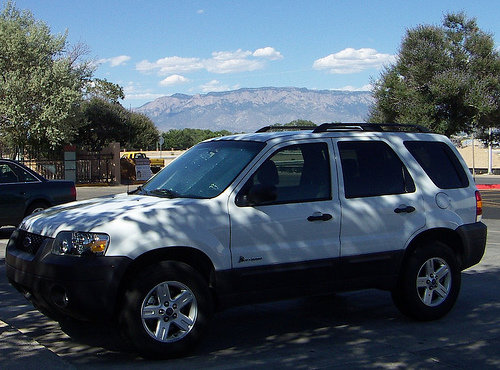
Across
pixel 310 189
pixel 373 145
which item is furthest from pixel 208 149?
pixel 373 145

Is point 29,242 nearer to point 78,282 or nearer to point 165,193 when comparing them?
point 78,282

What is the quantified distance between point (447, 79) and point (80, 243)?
109 feet

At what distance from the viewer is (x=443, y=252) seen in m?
6.55

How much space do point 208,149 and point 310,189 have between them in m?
1.14

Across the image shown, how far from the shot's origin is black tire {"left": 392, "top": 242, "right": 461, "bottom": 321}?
638 cm

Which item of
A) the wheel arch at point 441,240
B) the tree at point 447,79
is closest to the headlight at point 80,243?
the wheel arch at point 441,240

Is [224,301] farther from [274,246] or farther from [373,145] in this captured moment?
[373,145]

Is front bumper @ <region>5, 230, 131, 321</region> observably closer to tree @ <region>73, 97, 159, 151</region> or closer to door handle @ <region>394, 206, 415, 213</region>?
door handle @ <region>394, 206, 415, 213</region>

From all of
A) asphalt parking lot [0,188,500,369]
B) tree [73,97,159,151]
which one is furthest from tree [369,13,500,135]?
asphalt parking lot [0,188,500,369]

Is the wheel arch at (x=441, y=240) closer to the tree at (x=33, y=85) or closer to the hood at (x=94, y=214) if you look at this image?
the hood at (x=94, y=214)

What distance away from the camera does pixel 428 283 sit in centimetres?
651

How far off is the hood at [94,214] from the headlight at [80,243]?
0.05 m

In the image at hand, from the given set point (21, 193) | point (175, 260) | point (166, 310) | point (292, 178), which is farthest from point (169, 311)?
point (21, 193)

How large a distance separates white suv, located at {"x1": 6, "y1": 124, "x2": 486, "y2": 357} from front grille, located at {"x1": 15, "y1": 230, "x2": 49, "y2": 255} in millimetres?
17
